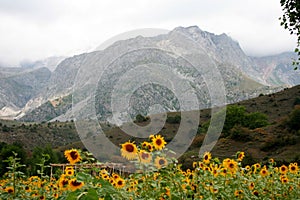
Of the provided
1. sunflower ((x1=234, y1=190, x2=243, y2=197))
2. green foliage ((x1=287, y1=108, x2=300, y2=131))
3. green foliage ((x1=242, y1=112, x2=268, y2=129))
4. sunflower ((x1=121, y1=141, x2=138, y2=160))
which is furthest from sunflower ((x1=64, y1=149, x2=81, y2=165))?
green foliage ((x1=242, y1=112, x2=268, y2=129))

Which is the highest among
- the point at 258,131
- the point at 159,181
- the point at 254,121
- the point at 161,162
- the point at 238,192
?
the point at 161,162

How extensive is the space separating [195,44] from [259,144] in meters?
28.3

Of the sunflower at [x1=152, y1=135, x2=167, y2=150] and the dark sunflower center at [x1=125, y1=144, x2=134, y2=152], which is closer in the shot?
the dark sunflower center at [x1=125, y1=144, x2=134, y2=152]

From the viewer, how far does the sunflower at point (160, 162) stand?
11.4 ft

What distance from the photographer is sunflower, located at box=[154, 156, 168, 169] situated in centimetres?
349

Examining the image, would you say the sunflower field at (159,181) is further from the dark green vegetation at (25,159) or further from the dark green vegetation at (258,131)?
the dark green vegetation at (258,131)

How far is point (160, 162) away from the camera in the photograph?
3.63 m

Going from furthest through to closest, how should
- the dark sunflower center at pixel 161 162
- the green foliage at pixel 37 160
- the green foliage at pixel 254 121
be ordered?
the green foliage at pixel 254 121 → the green foliage at pixel 37 160 → the dark sunflower center at pixel 161 162

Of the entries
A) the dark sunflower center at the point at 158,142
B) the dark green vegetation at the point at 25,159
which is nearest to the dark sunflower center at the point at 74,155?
the dark green vegetation at the point at 25,159

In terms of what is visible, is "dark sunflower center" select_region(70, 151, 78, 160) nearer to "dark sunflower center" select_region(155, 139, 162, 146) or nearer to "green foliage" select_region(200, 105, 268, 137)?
"dark sunflower center" select_region(155, 139, 162, 146)

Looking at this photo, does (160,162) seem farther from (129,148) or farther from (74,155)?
(74,155)

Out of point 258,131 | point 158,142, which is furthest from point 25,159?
point 158,142

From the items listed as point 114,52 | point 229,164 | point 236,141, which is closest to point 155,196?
point 229,164

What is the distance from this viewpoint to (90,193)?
1.44 meters
